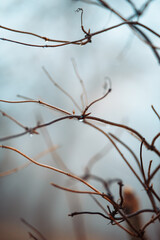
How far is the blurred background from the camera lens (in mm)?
722

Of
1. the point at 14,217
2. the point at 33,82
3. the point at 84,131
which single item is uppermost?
Answer: the point at 33,82

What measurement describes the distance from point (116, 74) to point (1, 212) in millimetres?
1320

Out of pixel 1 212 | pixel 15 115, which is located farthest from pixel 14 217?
pixel 15 115

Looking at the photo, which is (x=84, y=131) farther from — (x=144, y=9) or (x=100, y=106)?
(x=144, y=9)

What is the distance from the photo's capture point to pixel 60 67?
130cm

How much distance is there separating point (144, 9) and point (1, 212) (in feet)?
5.55

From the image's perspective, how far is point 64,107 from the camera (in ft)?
4.55

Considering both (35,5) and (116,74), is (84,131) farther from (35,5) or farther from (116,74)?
(35,5)

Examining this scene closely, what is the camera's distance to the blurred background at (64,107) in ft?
2.37

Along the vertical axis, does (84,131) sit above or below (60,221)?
above

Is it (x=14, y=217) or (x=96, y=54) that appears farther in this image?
(x=14, y=217)

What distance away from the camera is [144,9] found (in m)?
0.33

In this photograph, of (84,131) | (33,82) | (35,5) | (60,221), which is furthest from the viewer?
(60,221)

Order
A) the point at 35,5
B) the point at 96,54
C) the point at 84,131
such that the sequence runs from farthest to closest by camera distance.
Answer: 1. the point at 84,131
2. the point at 96,54
3. the point at 35,5
